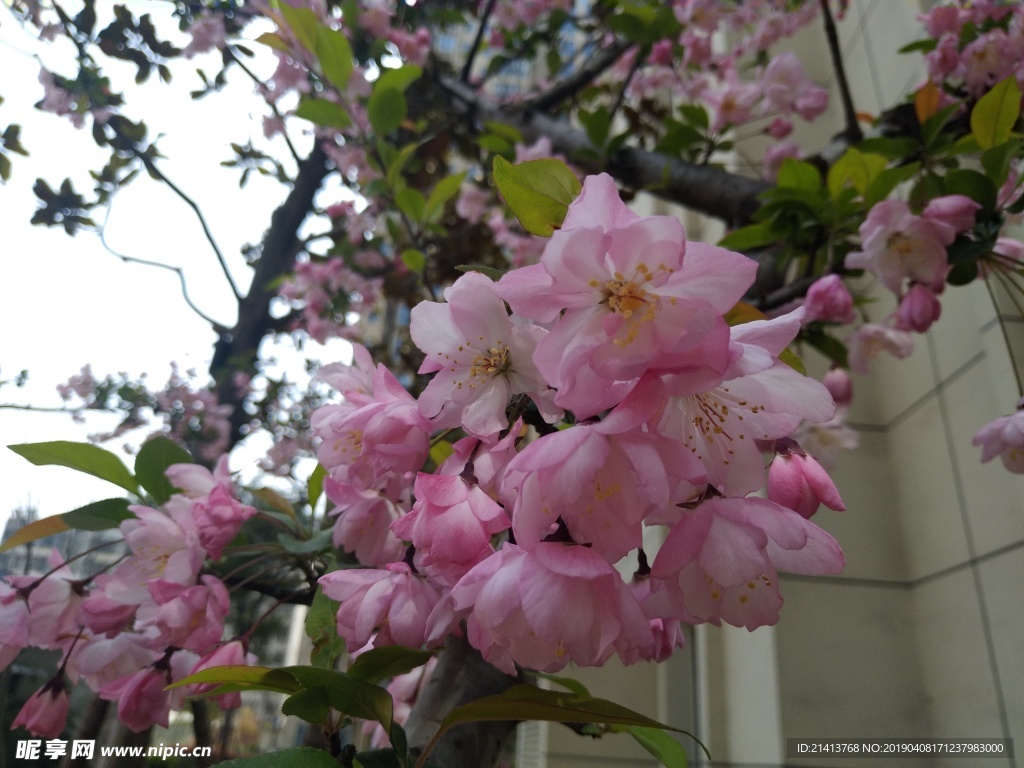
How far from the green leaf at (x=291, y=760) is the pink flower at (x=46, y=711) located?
381mm

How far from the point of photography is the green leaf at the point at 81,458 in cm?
52

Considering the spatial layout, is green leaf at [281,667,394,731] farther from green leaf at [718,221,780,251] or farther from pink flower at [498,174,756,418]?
green leaf at [718,221,780,251]

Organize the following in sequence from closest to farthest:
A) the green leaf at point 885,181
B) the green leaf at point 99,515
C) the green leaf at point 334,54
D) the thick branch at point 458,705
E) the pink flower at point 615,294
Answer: the pink flower at point 615,294
the thick branch at point 458,705
the green leaf at point 99,515
the green leaf at point 885,181
the green leaf at point 334,54

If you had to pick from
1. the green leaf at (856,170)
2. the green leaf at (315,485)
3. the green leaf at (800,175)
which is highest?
the green leaf at (800,175)

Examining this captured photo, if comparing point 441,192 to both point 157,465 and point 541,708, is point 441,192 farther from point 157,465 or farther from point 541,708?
point 541,708

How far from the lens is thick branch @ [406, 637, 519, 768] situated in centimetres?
44

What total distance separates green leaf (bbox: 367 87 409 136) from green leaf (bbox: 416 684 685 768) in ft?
2.51

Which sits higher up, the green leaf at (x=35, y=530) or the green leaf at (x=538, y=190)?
the green leaf at (x=538, y=190)

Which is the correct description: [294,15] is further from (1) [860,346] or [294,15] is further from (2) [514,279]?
(1) [860,346]

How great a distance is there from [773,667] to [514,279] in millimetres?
926

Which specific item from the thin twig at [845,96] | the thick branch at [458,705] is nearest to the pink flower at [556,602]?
the thick branch at [458,705]

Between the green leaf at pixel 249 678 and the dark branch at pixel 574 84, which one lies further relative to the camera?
the dark branch at pixel 574 84

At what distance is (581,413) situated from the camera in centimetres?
25

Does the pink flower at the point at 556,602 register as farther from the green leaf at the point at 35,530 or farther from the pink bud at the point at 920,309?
the pink bud at the point at 920,309
